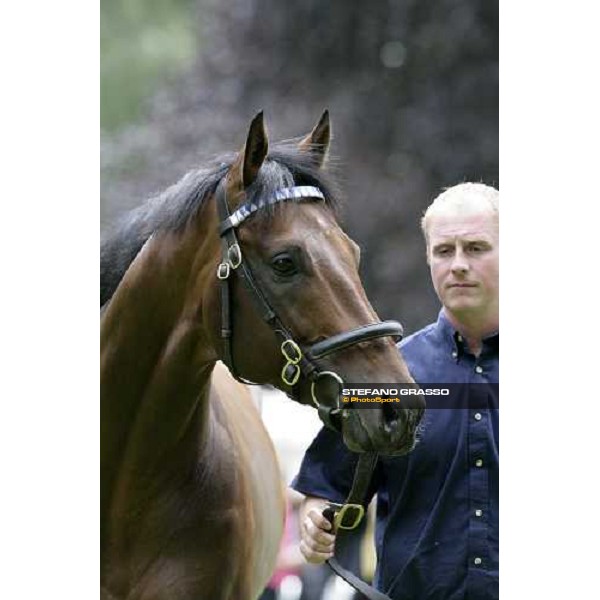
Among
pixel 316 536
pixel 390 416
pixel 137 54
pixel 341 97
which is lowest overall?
pixel 316 536

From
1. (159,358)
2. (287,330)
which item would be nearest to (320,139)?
(287,330)

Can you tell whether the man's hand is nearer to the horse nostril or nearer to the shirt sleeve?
the shirt sleeve

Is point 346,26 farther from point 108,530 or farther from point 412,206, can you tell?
point 108,530

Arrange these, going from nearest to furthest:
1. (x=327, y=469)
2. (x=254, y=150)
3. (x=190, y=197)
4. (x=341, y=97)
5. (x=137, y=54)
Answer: (x=254, y=150), (x=190, y=197), (x=327, y=469), (x=341, y=97), (x=137, y=54)

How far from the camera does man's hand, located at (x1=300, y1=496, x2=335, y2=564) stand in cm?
252

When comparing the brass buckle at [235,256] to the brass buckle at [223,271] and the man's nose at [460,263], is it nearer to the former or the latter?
the brass buckle at [223,271]

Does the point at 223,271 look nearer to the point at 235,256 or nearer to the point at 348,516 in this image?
the point at 235,256

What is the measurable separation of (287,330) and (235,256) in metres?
0.23

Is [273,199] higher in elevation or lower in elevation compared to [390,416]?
higher

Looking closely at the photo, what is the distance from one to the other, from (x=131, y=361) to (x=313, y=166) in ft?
2.32

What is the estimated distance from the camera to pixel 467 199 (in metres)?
2.58

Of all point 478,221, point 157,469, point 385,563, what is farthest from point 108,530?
point 478,221

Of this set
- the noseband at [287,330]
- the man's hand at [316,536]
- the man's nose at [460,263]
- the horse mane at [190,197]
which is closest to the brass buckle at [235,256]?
the noseband at [287,330]

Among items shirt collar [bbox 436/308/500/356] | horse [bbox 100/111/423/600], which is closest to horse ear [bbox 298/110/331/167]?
horse [bbox 100/111/423/600]
